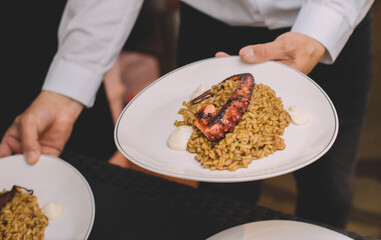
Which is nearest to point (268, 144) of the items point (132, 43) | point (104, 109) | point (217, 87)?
point (217, 87)

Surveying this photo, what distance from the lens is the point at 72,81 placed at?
63.2 inches

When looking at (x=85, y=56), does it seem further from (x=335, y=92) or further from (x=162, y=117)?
(x=335, y=92)

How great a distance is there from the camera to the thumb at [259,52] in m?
1.15

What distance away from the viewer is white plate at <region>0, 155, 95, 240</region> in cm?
118

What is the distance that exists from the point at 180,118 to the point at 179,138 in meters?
0.13

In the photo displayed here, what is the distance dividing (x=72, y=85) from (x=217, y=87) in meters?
0.78

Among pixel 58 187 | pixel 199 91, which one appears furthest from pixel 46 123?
pixel 199 91

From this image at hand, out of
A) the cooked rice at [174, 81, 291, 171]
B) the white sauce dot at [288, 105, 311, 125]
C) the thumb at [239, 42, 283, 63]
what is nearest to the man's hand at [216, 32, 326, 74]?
the thumb at [239, 42, 283, 63]

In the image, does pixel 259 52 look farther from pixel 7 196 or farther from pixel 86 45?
pixel 7 196

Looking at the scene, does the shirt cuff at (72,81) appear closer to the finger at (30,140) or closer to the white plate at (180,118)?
the finger at (30,140)

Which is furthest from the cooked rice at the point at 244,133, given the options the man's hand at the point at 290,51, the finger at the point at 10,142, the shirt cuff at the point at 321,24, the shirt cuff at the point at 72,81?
the finger at the point at 10,142

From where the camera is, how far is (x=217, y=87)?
111 centimetres

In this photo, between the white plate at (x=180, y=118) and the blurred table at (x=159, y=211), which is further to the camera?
the blurred table at (x=159, y=211)

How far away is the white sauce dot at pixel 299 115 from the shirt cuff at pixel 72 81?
0.99 m
